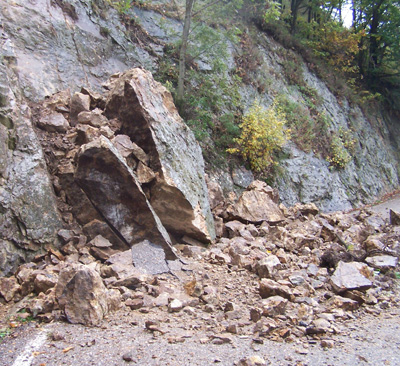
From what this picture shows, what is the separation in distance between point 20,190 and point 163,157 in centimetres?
239

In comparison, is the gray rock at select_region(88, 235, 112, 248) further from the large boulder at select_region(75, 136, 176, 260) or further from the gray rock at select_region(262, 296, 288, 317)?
the gray rock at select_region(262, 296, 288, 317)

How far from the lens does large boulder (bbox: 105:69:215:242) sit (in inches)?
242

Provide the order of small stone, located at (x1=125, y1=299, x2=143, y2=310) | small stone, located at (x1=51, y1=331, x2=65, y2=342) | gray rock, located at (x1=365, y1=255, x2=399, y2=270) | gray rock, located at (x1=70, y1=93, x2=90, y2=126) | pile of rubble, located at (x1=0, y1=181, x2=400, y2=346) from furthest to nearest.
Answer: gray rock, located at (x1=70, y1=93, x2=90, y2=126)
gray rock, located at (x1=365, y1=255, x2=399, y2=270)
small stone, located at (x1=125, y1=299, x2=143, y2=310)
pile of rubble, located at (x1=0, y1=181, x2=400, y2=346)
small stone, located at (x1=51, y1=331, x2=65, y2=342)

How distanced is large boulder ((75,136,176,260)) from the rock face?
23.5 inches

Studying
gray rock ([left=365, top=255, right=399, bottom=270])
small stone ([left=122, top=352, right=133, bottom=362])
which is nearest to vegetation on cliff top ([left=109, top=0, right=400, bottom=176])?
gray rock ([left=365, top=255, right=399, bottom=270])

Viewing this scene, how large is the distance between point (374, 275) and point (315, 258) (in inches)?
38.5

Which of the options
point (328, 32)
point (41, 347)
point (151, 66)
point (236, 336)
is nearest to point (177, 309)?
point (236, 336)

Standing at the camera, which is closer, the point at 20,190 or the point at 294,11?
the point at 20,190

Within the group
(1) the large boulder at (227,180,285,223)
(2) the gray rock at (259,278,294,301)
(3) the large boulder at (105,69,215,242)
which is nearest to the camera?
(2) the gray rock at (259,278,294,301)

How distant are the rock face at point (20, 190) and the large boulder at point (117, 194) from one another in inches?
23.5

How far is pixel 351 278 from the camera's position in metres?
4.66

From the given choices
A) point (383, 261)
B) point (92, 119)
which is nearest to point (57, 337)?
point (92, 119)

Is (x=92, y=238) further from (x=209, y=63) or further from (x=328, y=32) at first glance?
(x=328, y=32)

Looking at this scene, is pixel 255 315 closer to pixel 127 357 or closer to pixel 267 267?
pixel 267 267
